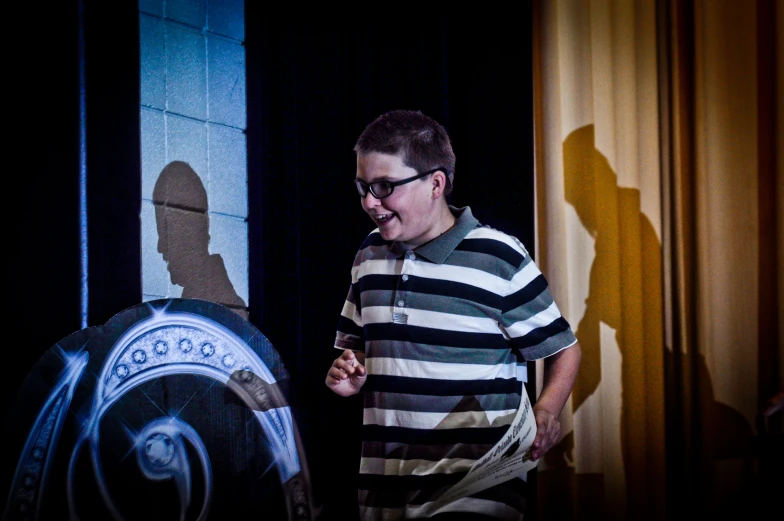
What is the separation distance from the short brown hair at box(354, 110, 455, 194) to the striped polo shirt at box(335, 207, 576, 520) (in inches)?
7.2

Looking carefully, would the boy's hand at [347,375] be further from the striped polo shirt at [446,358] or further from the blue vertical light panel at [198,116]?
the blue vertical light panel at [198,116]

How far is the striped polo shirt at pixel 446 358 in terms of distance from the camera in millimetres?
1809

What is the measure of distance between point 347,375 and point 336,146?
957mm

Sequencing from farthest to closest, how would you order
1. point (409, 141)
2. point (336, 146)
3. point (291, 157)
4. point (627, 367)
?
point (627, 367), point (336, 146), point (291, 157), point (409, 141)

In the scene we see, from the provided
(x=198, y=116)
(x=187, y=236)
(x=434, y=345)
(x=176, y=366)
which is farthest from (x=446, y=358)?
(x=198, y=116)

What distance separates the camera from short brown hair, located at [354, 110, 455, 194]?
6.22ft

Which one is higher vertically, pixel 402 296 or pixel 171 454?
pixel 402 296

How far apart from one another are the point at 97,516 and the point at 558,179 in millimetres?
1835

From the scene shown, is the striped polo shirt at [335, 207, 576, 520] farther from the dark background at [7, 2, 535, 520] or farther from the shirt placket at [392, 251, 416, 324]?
the dark background at [7, 2, 535, 520]

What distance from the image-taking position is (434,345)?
6.01 ft

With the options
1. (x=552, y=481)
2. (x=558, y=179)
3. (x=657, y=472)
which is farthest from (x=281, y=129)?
(x=657, y=472)

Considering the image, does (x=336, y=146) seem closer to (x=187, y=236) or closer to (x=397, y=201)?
(x=187, y=236)

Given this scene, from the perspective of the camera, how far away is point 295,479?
200 cm

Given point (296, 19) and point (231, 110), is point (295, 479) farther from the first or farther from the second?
point (296, 19)
